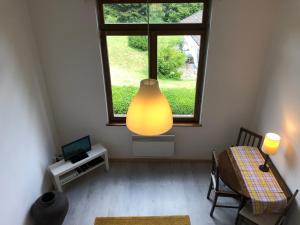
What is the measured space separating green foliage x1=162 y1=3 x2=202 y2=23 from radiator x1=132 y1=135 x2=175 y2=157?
187 centimetres

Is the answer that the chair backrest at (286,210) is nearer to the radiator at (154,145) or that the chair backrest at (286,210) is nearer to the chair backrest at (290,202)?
the chair backrest at (290,202)

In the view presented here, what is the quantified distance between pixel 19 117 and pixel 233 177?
2757 mm

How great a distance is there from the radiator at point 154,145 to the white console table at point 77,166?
1.75ft

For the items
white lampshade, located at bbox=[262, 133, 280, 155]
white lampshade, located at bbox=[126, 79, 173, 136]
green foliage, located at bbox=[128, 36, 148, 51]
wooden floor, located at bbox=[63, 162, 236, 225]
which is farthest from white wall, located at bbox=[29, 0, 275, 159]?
white lampshade, located at bbox=[126, 79, 173, 136]

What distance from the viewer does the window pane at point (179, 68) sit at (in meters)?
3.71

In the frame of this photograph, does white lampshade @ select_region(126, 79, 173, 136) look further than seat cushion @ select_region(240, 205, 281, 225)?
No

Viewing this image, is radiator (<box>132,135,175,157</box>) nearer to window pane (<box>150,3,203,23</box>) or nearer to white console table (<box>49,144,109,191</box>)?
white console table (<box>49,144,109,191</box>)

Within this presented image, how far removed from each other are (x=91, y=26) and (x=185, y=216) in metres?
2.92

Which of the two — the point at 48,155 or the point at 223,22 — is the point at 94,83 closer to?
the point at 48,155

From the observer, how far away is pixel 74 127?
432cm

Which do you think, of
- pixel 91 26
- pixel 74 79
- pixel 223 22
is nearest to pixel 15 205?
pixel 74 79

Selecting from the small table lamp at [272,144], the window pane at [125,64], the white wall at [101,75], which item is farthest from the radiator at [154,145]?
the small table lamp at [272,144]

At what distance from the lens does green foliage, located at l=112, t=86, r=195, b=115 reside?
4090 mm


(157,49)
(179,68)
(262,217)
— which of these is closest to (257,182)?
(262,217)
